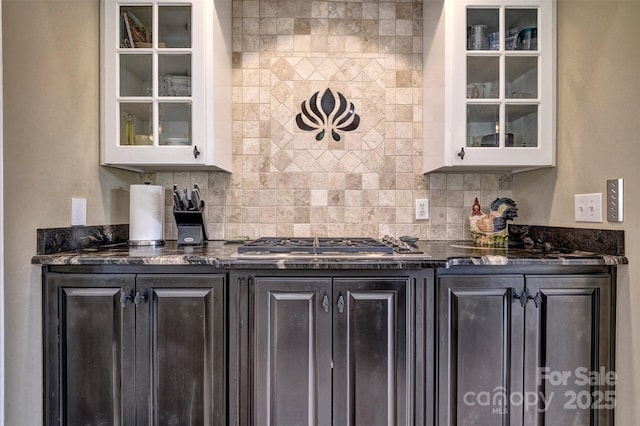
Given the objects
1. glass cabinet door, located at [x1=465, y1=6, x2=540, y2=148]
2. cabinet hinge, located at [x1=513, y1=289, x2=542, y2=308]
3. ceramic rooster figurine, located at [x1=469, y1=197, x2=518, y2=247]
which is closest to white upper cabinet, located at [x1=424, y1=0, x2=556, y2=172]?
glass cabinet door, located at [x1=465, y1=6, x2=540, y2=148]

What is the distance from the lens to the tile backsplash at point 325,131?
204cm

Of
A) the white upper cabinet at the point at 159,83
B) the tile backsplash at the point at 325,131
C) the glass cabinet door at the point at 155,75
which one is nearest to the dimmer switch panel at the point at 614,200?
the tile backsplash at the point at 325,131

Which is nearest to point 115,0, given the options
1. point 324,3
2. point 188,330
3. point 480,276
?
point 324,3

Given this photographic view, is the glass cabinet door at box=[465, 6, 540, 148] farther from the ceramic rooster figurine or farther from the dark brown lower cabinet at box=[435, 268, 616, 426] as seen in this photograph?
the dark brown lower cabinet at box=[435, 268, 616, 426]

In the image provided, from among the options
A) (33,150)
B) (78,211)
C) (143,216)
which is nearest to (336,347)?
(143,216)

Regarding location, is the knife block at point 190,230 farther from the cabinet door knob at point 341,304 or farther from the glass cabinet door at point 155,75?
the cabinet door knob at point 341,304

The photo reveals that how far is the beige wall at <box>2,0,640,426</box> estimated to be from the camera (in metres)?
1.30

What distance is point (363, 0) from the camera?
2053 mm

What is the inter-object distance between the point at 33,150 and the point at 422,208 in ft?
6.08

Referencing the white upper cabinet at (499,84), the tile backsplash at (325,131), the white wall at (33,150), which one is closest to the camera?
the white wall at (33,150)

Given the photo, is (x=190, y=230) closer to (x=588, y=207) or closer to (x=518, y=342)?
(x=518, y=342)

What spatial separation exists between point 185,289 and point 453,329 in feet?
3.52

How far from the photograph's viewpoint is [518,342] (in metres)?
1.38

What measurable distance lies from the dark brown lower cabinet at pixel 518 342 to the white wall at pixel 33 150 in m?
1.61
